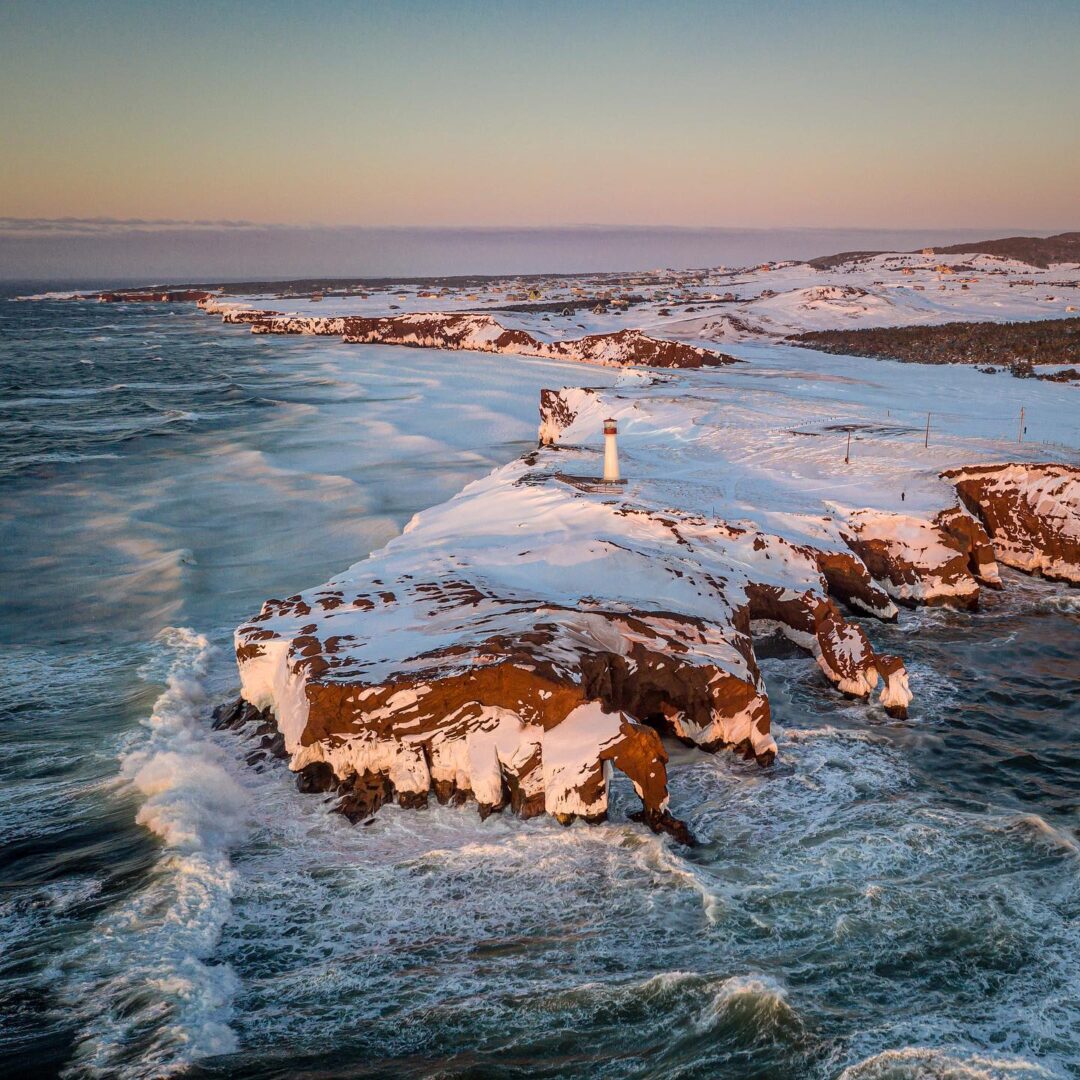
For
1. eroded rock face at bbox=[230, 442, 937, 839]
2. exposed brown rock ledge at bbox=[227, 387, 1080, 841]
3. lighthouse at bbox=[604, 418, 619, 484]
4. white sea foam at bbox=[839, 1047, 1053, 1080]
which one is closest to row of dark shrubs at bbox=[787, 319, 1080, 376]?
exposed brown rock ledge at bbox=[227, 387, 1080, 841]

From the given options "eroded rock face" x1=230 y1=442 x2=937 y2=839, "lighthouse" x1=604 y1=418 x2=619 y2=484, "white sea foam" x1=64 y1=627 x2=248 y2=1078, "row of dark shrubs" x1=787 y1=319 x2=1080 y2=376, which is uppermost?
"row of dark shrubs" x1=787 y1=319 x2=1080 y2=376

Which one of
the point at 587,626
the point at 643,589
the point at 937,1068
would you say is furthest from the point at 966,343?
the point at 937,1068

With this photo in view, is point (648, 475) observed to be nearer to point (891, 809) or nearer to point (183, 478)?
point (891, 809)

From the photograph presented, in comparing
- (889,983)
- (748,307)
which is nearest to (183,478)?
(889,983)

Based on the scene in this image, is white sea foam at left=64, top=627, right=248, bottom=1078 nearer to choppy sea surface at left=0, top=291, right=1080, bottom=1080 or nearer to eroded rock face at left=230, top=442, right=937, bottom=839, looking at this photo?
choppy sea surface at left=0, top=291, right=1080, bottom=1080

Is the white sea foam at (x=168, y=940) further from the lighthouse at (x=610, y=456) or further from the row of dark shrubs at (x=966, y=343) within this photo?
the row of dark shrubs at (x=966, y=343)
